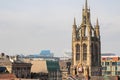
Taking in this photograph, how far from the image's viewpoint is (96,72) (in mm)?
199125

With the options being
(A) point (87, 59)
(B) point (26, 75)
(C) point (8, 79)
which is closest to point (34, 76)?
(B) point (26, 75)

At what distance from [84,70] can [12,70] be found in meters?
25.1

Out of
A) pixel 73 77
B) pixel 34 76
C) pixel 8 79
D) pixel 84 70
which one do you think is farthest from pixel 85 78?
pixel 34 76

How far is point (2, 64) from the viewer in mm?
184625

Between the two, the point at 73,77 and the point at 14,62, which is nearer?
the point at 73,77

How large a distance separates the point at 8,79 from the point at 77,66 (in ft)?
160

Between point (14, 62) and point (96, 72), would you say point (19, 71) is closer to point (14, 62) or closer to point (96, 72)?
point (14, 62)

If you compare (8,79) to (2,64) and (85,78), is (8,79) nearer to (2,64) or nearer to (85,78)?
(85,78)

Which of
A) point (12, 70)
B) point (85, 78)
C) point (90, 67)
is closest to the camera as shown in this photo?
point (85, 78)

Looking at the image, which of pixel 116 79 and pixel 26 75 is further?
pixel 26 75

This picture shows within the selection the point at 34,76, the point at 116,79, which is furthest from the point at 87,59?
the point at 116,79

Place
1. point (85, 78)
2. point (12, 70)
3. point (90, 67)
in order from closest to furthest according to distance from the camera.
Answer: point (85, 78) → point (12, 70) → point (90, 67)

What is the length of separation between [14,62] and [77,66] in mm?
23962

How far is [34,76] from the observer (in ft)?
652
